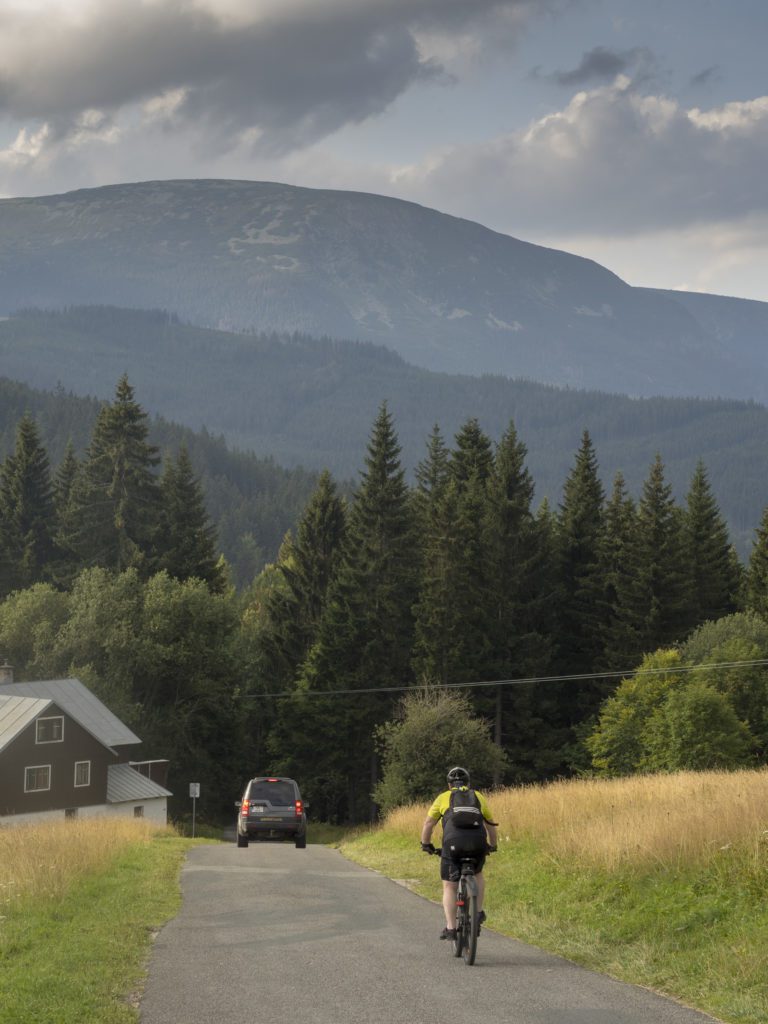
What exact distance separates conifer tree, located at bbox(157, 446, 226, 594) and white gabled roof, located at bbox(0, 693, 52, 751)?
15.1 m

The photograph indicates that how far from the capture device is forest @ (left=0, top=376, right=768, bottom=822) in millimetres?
63844

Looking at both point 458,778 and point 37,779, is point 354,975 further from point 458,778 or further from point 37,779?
point 37,779

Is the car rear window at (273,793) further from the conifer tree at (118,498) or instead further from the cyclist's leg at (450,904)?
the conifer tree at (118,498)

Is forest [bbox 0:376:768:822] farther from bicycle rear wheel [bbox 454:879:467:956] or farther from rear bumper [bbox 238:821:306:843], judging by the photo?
bicycle rear wheel [bbox 454:879:467:956]

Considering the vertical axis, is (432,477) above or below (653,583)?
above

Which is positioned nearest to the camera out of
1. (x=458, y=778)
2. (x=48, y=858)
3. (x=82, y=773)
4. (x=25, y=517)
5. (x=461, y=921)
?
(x=461, y=921)

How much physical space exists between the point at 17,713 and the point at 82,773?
4.77m

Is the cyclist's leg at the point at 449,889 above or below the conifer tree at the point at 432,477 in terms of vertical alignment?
below

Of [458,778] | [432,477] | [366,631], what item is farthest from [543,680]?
[458,778]

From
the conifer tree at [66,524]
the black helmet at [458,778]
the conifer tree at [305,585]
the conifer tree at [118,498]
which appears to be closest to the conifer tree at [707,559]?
the conifer tree at [305,585]

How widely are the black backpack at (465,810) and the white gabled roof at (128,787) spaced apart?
53.6m

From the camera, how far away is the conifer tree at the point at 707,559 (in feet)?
229

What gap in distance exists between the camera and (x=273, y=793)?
35844 mm

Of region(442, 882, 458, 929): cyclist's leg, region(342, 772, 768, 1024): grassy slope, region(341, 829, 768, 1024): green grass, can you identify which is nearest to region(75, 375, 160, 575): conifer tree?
region(342, 772, 768, 1024): grassy slope
